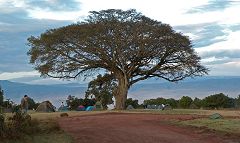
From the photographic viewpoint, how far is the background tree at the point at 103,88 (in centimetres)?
5103

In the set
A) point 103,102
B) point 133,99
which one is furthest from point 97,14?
point 133,99

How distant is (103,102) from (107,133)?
3990 centimetres

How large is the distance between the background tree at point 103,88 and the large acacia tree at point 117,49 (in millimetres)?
4310

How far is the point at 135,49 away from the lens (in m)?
42.2

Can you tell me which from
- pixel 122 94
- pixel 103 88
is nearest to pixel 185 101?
pixel 103 88

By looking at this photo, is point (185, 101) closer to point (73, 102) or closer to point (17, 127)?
point (73, 102)

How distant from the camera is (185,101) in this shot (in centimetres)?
6069

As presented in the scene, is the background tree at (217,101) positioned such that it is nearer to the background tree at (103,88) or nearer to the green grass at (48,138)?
the background tree at (103,88)

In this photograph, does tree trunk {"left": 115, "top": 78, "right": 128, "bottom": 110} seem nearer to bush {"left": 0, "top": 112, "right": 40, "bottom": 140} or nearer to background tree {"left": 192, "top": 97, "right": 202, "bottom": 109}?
background tree {"left": 192, "top": 97, "right": 202, "bottom": 109}

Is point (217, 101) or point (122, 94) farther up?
point (217, 101)

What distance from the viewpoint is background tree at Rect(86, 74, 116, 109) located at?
2009 inches

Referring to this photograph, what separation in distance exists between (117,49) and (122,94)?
5283 millimetres

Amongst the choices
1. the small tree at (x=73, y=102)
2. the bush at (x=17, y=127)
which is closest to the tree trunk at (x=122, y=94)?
the small tree at (x=73, y=102)

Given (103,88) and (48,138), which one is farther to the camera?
(103,88)
